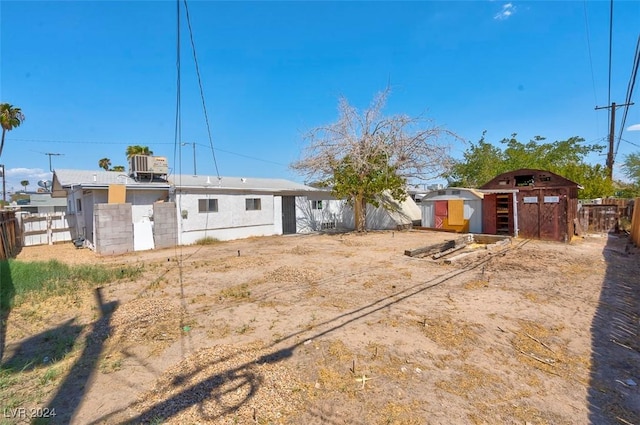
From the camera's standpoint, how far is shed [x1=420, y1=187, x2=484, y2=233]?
1573cm

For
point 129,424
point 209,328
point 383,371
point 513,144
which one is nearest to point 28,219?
point 209,328

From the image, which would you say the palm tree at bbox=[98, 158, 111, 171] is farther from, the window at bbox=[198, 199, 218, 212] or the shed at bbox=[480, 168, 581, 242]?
the shed at bbox=[480, 168, 581, 242]

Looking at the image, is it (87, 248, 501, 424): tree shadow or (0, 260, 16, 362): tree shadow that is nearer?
(87, 248, 501, 424): tree shadow

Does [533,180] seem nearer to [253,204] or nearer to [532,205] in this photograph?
[532,205]

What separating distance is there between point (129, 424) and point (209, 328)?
6.62 ft

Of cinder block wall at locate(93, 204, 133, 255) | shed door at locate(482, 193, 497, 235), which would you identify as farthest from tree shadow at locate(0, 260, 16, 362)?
shed door at locate(482, 193, 497, 235)

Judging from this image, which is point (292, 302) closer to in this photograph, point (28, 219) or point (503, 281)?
point (503, 281)

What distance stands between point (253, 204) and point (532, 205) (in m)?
13.4

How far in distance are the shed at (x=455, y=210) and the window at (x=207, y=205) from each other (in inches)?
468

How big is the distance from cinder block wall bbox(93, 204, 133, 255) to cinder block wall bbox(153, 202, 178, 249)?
3.02 ft

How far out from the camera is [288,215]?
59.0 ft

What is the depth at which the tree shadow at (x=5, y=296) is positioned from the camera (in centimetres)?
441

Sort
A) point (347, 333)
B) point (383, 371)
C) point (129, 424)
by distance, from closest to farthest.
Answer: point (129, 424), point (383, 371), point (347, 333)

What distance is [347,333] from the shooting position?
427cm
